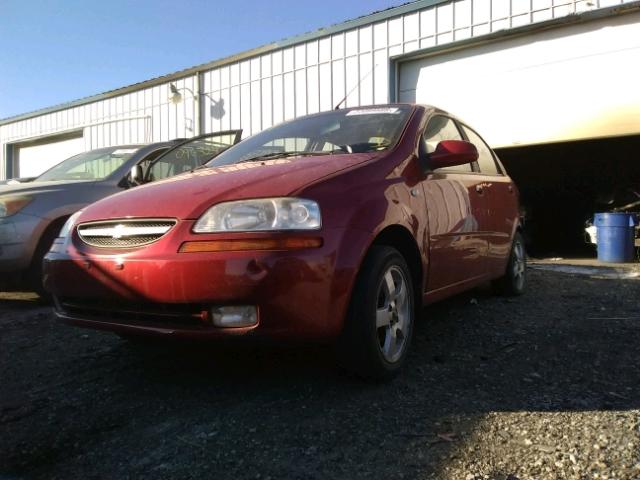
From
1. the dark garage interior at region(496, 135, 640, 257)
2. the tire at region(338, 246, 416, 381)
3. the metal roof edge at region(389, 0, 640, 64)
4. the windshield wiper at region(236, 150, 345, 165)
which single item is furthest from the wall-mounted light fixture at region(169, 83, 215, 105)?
the tire at region(338, 246, 416, 381)

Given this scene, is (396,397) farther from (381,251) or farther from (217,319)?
(217,319)

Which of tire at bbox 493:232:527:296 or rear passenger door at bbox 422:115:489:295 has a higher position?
rear passenger door at bbox 422:115:489:295

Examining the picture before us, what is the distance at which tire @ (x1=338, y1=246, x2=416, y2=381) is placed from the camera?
240 centimetres

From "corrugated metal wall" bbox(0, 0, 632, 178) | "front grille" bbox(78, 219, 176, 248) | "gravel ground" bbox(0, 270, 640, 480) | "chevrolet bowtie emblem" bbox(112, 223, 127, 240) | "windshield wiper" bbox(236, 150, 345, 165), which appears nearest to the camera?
"gravel ground" bbox(0, 270, 640, 480)

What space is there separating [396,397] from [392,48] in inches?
274

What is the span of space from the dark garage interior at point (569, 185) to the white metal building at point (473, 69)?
6.03ft

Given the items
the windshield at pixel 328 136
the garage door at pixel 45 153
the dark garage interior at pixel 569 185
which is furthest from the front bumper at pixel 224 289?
the garage door at pixel 45 153

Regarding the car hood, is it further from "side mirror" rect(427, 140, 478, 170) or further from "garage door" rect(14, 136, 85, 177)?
"garage door" rect(14, 136, 85, 177)

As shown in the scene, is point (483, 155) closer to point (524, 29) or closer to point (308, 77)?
point (524, 29)

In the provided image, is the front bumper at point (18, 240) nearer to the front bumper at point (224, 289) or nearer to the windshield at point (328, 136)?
the windshield at point (328, 136)

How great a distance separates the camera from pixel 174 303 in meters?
2.24

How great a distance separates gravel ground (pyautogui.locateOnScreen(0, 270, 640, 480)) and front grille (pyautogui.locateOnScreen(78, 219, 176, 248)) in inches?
22.7

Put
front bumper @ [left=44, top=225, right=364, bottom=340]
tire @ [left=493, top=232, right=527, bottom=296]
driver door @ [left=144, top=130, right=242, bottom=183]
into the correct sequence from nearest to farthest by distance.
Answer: front bumper @ [left=44, top=225, right=364, bottom=340] < tire @ [left=493, top=232, right=527, bottom=296] < driver door @ [left=144, top=130, right=242, bottom=183]

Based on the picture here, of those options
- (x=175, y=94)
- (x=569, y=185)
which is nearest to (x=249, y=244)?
(x=175, y=94)
